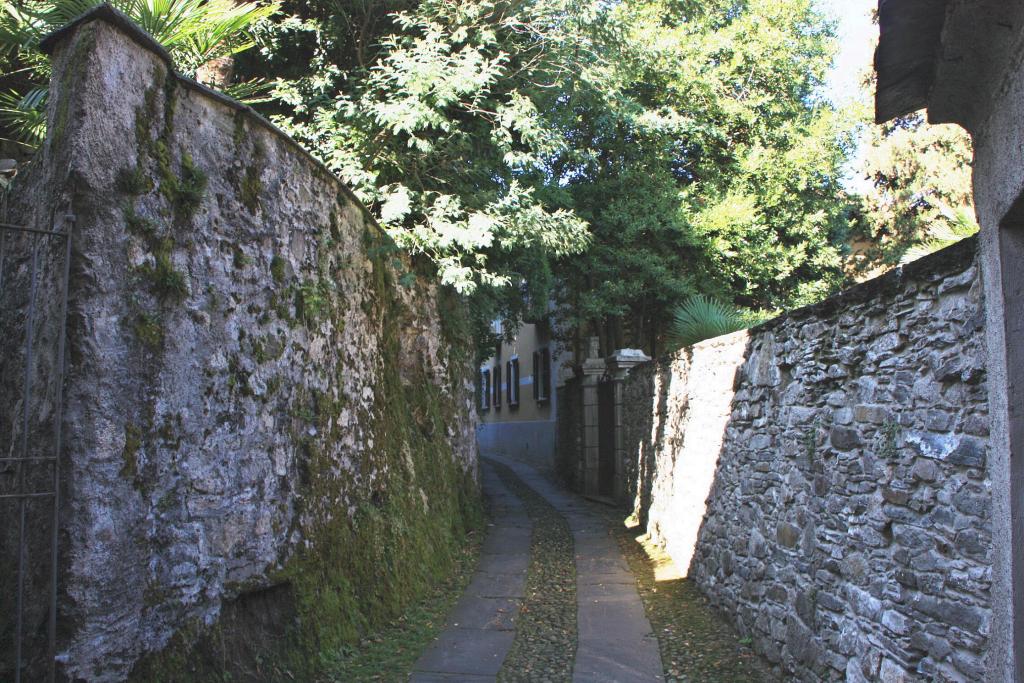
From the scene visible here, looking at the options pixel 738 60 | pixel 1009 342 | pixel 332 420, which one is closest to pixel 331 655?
pixel 332 420

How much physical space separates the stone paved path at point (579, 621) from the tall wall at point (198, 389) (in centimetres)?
58

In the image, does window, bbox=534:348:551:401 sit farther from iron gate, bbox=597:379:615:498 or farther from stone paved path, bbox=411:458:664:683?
stone paved path, bbox=411:458:664:683

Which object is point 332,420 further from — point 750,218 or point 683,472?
point 750,218

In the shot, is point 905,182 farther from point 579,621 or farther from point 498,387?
point 498,387

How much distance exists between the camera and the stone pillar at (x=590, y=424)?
1355 cm

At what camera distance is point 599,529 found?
10164 millimetres

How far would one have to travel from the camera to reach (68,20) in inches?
202

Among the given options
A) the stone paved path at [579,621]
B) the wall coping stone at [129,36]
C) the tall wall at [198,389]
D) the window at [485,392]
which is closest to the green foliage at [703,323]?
the stone paved path at [579,621]

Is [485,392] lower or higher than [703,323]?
lower

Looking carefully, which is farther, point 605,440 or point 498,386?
point 498,386

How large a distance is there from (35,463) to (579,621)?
160 inches

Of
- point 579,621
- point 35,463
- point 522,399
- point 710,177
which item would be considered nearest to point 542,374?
point 522,399

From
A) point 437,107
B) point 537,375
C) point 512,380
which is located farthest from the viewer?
point 512,380

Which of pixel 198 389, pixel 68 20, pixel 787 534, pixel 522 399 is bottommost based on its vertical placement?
pixel 787 534
